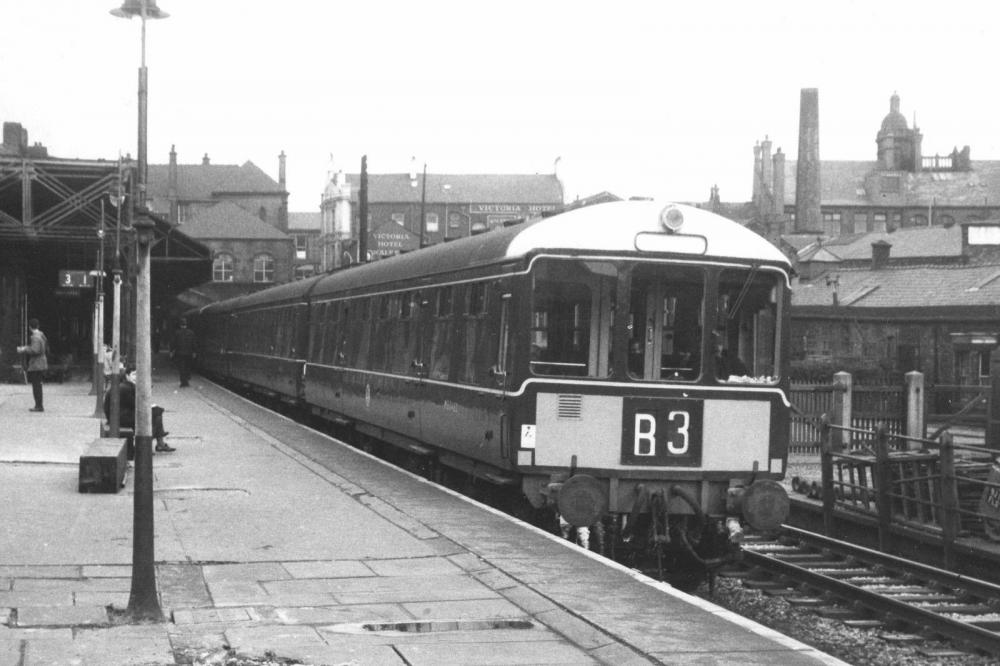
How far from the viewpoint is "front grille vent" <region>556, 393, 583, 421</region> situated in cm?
1081

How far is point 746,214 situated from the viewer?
107625 millimetres

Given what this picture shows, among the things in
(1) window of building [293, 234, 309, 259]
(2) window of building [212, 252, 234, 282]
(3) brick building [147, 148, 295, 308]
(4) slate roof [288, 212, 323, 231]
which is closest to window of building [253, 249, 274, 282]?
(3) brick building [147, 148, 295, 308]

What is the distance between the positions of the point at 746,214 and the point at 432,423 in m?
96.2

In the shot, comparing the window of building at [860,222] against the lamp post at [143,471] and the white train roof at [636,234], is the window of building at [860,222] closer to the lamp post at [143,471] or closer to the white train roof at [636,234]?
the white train roof at [636,234]

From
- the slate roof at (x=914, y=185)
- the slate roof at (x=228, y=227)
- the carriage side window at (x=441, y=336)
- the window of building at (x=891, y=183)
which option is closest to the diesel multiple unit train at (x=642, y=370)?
the carriage side window at (x=441, y=336)

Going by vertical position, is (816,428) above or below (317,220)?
below

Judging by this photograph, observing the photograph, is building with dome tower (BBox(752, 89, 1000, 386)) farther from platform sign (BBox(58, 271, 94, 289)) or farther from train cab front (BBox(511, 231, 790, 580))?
platform sign (BBox(58, 271, 94, 289))

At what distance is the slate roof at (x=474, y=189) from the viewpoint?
375 ft

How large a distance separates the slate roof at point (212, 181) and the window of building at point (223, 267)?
29.5 metres

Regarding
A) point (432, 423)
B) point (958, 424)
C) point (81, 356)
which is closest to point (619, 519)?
point (432, 423)

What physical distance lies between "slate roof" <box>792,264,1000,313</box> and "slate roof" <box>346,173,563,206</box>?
60088mm

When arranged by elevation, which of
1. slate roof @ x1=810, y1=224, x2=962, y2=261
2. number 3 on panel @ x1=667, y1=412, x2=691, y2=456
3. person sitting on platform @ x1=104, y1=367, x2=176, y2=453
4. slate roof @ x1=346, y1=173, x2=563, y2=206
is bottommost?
person sitting on platform @ x1=104, y1=367, x2=176, y2=453

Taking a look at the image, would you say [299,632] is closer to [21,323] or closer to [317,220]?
[21,323]

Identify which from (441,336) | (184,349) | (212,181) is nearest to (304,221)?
(212,181)
